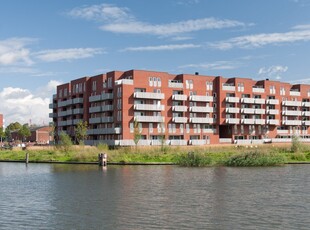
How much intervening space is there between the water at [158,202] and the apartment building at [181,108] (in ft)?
193

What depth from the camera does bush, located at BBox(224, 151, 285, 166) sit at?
5975 centimetres

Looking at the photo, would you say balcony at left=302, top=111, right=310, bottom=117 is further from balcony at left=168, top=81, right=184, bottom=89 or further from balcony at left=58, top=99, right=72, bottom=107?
balcony at left=58, top=99, right=72, bottom=107

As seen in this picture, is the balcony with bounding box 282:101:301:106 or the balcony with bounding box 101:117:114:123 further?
the balcony with bounding box 282:101:301:106

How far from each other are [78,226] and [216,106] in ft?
323

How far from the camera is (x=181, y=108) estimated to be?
368 ft

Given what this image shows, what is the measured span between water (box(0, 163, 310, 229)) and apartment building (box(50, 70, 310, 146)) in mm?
58691

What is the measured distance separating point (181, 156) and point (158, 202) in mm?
33635

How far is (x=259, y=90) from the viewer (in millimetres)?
124875

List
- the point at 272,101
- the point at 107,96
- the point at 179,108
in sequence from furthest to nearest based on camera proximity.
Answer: the point at 272,101
the point at 179,108
the point at 107,96

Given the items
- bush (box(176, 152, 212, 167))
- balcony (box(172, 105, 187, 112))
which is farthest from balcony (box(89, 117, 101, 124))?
bush (box(176, 152, 212, 167))

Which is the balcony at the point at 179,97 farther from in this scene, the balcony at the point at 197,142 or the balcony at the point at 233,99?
the balcony at the point at 233,99

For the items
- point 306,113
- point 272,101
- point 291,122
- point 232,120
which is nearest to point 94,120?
point 232,120

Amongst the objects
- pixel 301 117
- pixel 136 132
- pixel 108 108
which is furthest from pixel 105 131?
pixel 301 117

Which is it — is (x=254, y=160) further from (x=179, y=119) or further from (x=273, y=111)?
(x=273, y=111)
